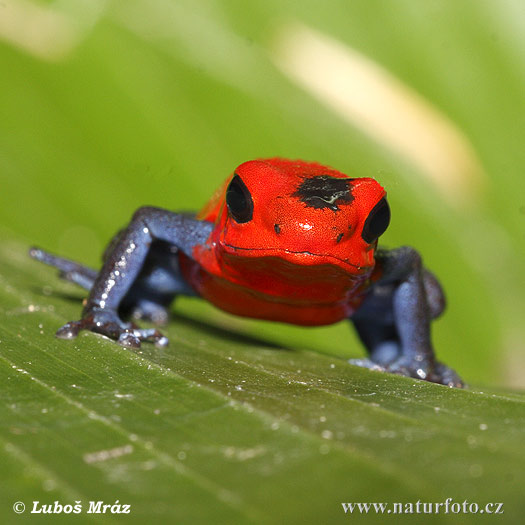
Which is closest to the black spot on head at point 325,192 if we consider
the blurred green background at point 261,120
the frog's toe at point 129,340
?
the frog's toe at point 129,340

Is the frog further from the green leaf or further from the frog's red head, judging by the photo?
the green leaf

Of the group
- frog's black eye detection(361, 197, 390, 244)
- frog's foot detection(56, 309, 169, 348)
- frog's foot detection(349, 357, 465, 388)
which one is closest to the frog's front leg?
frog's foot detection(56, 309, 169, 348)

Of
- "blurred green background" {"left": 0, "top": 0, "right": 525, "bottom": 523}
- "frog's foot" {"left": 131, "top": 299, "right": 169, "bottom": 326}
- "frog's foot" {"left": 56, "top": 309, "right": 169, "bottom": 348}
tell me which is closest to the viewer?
"frog's foot" {"left": 56, "top": 309, "right": 169, "bottom": 348}

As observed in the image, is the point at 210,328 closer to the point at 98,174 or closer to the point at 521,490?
the point at 98,174

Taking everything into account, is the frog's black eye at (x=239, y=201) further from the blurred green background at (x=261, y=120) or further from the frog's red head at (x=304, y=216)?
the blurred green background at (x=261, y=120)

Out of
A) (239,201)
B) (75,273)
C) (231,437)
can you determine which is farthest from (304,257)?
(75,273)
